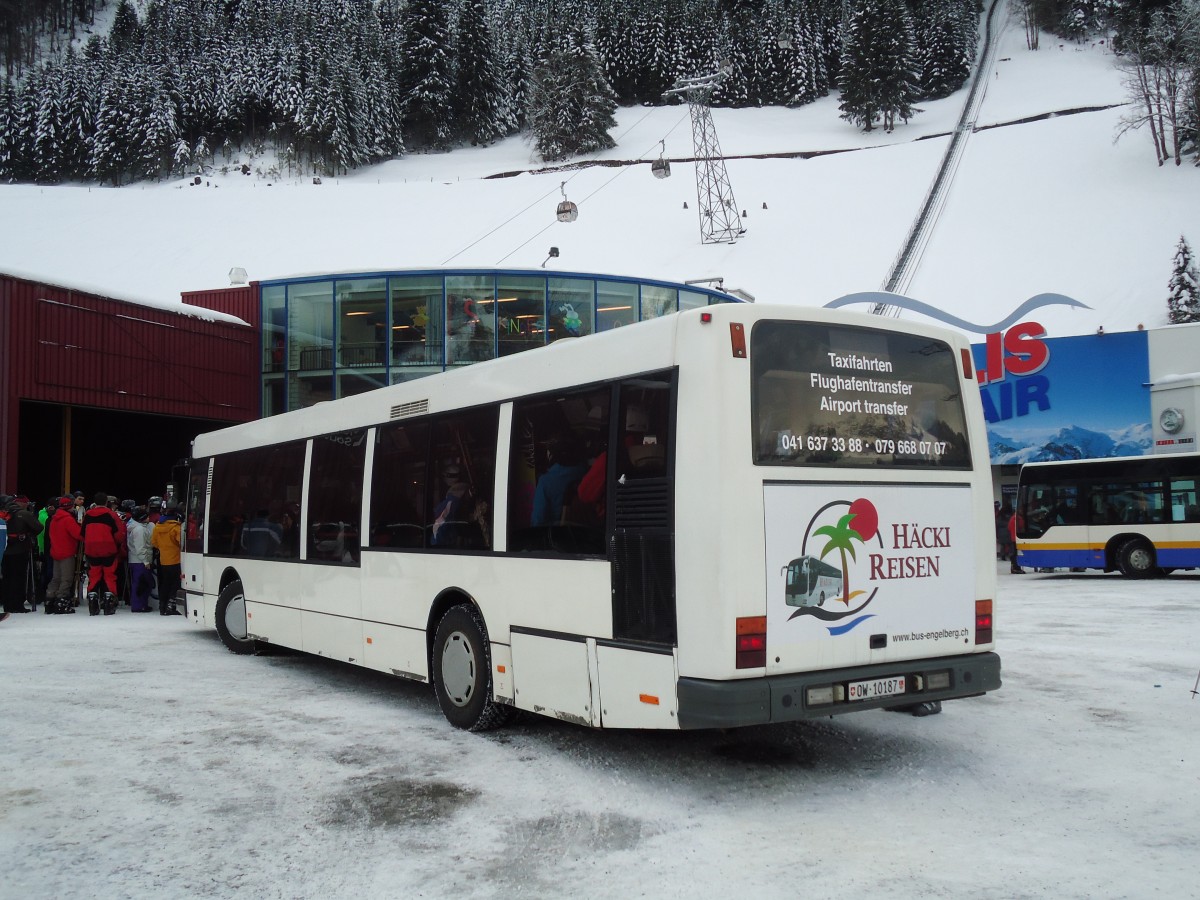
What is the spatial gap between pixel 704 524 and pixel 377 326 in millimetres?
23763

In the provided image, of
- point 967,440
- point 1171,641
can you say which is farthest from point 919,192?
point 967,440

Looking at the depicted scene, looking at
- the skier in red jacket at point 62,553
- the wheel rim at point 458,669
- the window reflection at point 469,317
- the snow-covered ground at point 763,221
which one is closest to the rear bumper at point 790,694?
the wheel rim at point 458,669

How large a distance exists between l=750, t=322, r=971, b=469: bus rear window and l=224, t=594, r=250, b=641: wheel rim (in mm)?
7824

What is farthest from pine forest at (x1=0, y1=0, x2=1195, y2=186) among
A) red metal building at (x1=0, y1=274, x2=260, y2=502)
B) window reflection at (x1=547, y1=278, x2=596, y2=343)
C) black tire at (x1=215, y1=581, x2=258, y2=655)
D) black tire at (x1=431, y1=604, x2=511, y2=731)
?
black tire at (x1=431, y1=604, x2=511, y2=731)

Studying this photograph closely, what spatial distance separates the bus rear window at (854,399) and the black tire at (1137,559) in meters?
18.8

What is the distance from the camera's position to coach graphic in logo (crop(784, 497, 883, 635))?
564 centimetres

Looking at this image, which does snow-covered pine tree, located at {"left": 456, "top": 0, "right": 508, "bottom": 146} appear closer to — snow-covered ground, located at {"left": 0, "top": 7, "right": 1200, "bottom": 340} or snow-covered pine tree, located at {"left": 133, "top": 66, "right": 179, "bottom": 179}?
snow-covered ground, located at {"left": 0, "top": 7, "right": 1200, "bottom": 340}

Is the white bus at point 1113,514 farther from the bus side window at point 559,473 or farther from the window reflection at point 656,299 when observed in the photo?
the bus side window at point 559,473

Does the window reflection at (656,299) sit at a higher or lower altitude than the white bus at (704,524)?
higher

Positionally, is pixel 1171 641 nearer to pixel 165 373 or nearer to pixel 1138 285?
pixel 165 373

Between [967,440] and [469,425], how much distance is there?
3.51m

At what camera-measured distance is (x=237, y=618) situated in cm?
1170

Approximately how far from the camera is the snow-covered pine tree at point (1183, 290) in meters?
48.7

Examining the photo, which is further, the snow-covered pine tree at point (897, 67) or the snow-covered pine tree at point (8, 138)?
the snow-covered pine tree at point (8, 138)
